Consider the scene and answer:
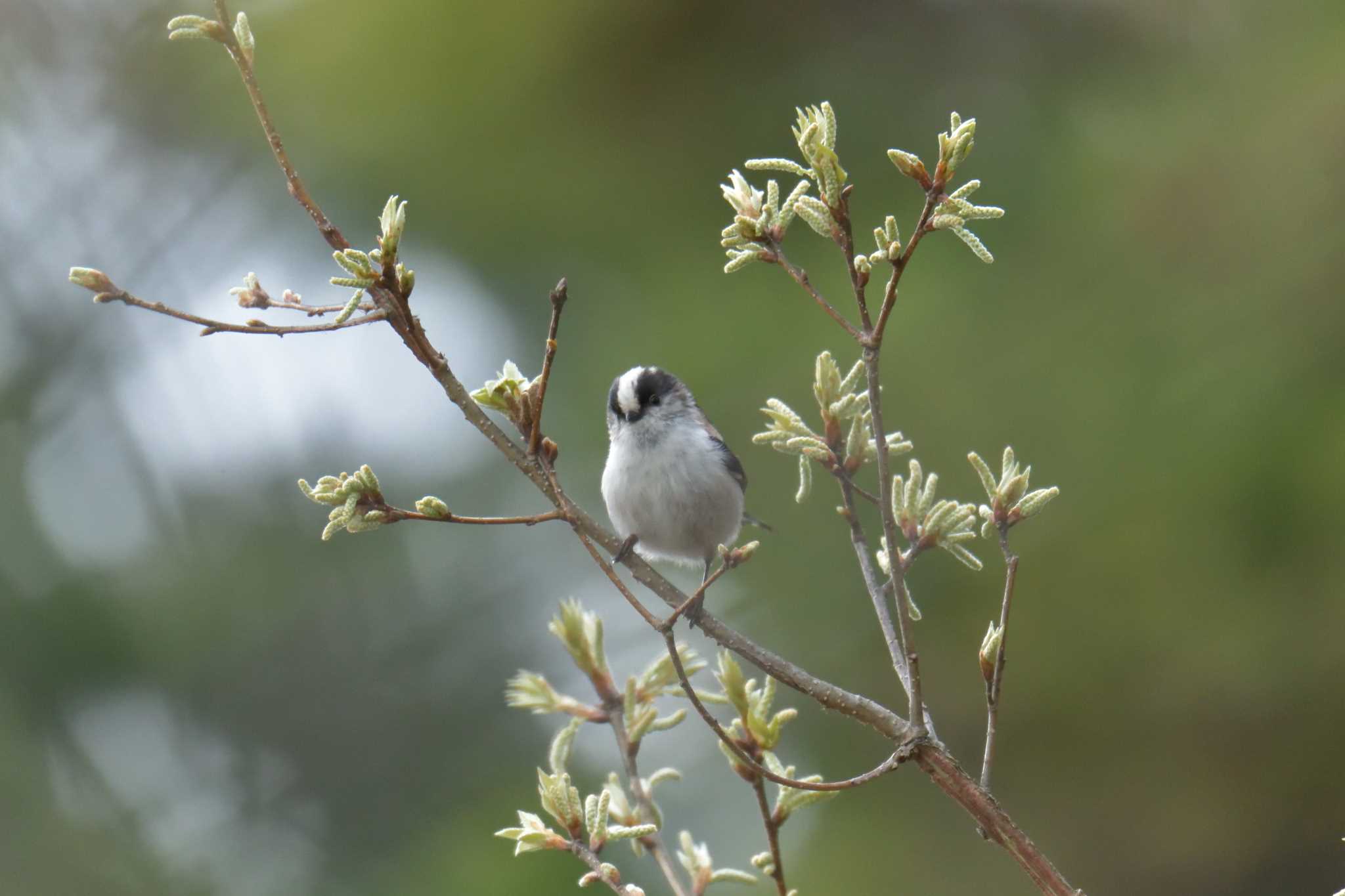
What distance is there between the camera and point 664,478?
6.99 feet

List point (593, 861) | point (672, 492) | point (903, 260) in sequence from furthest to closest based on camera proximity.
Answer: point (672, 492)
point (593, 861)
point (903, 260)

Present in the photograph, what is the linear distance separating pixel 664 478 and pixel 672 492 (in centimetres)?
3

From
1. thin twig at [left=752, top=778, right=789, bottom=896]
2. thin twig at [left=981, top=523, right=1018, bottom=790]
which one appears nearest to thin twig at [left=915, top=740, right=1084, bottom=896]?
thin twig at [left=981, top=523, right=1018, bottom=790]

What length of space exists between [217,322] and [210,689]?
5.29 ft

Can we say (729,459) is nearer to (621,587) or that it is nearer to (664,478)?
(664,478)

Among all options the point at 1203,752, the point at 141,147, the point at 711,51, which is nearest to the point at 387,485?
the point at 141,147

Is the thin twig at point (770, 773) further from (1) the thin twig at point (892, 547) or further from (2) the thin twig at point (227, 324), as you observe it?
(2) the thin twig at point (227, 324)

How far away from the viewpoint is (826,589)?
7.33 ft

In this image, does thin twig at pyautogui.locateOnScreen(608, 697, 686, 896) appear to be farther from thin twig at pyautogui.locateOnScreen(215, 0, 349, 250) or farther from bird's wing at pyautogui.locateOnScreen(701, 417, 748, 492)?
bird's wing at pyautogui.locateOnScreen(701, 417, 748, 492)

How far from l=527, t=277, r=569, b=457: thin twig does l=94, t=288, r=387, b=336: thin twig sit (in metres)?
0.13

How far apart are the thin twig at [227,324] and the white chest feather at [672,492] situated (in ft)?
4.11

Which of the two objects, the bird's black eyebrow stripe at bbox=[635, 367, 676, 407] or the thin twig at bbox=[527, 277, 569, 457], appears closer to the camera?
the thin twig at bbox=[527, 277, 569, 457]

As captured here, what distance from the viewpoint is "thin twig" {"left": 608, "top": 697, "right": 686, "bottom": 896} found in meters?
1.11

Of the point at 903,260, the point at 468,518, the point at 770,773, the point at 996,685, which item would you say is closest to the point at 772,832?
the point at 770,773
